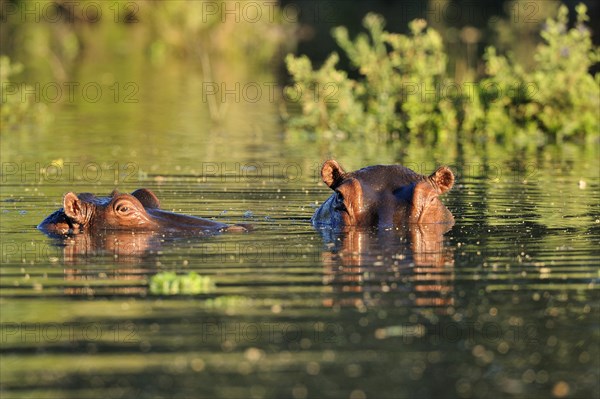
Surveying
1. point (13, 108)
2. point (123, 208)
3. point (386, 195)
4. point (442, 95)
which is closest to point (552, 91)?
point (442, 95)

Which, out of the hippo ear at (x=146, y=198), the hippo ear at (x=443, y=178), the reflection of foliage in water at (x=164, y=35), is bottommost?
the hippo ear at (x=146, y=198)

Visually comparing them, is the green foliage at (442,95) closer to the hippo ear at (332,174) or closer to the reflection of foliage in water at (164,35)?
the hippo ear at (332,174)

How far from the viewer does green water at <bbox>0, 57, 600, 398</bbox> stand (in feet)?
19.6

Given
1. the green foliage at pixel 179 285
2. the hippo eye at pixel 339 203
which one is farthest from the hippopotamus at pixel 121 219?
the green foliage at pixel 179 285

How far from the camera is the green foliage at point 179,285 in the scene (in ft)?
25.5

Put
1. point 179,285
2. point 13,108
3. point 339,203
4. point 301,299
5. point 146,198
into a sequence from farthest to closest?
point 13,108, point 146,198, point 339,203, point 179,285, point 301,299

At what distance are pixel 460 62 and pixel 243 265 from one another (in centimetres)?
2209

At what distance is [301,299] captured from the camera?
7.55 meters

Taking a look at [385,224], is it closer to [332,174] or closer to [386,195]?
[386,195]

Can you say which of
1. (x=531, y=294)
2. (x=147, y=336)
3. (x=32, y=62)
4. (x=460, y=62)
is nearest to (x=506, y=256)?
(x=531, y=294)

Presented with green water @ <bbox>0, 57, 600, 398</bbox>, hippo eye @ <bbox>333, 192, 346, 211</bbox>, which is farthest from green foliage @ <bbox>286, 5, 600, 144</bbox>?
hippo eye @ <bbox>333, 192, 346, 211</bbox>

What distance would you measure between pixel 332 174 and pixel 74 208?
81.8 inches

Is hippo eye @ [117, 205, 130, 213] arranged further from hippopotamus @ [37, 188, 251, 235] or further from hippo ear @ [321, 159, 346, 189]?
hippo ear @ [321, 159, 346, 189]

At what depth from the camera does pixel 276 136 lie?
19969 mm
